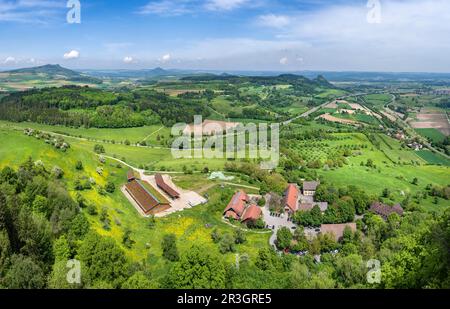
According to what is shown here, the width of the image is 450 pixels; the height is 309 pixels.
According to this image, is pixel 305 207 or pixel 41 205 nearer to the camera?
pixel 41 205

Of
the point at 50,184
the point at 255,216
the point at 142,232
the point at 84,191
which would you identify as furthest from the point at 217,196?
the point at 50,184

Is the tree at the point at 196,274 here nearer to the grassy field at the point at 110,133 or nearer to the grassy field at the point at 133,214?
the grassy field at the point at 133,214

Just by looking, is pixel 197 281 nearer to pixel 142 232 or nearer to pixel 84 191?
pixel 142 232

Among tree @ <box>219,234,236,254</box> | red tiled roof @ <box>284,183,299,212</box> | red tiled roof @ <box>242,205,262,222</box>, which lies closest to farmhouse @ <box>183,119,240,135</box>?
red tiled roof @ <box>284,183,299,212</box>

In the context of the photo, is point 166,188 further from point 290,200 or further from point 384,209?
point 384,209

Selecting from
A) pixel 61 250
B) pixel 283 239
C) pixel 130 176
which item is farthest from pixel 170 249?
pixel 130 176

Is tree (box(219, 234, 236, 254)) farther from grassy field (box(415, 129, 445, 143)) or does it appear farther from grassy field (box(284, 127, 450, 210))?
grassy field (box(415, 129, 445, 143))
